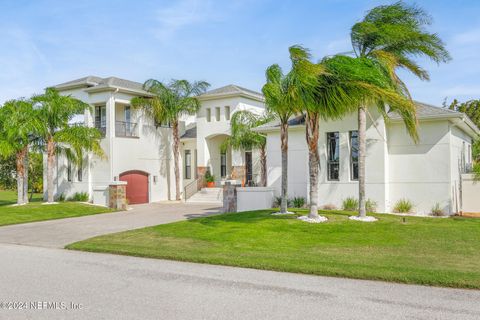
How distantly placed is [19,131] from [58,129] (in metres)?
2.17

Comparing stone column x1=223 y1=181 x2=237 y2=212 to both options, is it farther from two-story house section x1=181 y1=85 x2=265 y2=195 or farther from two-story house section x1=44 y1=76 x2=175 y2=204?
two-story house section x1=44 y1=76 x2=175 y2=204

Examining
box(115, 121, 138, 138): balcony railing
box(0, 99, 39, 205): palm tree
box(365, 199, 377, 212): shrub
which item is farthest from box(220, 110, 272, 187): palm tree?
box(0, 99, 39, 205): palm tree

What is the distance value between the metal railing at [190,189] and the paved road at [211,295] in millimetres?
17927

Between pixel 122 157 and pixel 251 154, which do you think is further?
pixel 251 154

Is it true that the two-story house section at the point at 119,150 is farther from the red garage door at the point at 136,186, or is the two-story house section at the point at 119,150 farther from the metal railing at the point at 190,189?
the metal railing at the point at 190,189

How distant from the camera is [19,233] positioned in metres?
15.0

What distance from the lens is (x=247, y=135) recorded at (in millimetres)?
25188

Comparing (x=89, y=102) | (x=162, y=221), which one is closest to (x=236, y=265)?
(x=162, y=221)

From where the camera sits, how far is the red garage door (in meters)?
26.8

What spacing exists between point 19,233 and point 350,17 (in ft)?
44.8

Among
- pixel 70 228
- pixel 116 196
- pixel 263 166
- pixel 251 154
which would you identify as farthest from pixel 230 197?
pixel 251 154

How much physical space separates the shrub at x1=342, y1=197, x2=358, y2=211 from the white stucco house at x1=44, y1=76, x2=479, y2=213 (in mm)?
291

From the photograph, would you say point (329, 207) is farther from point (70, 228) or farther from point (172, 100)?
point (172, 100)

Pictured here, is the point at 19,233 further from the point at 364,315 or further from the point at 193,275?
the point at 364,315
